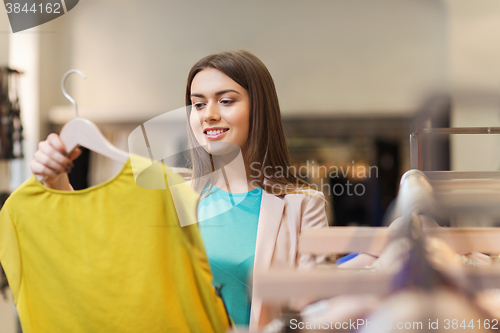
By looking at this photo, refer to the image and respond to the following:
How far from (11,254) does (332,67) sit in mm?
852

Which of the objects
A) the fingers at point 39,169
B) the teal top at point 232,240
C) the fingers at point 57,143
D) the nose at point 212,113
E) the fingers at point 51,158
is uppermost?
the nose at point 212,113

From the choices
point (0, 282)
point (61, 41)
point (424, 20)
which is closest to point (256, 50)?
point (424, 20)

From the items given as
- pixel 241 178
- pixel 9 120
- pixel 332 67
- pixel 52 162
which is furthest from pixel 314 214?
pixel 9 120

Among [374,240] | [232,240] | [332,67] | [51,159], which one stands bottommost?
[232,240]

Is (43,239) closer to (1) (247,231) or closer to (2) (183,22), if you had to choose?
(1) (247,231)

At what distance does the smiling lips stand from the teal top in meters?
0.12

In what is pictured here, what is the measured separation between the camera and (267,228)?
817 mm

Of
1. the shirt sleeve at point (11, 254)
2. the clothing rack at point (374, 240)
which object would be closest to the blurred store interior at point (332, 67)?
the shirt sleeve at point (11, 254)

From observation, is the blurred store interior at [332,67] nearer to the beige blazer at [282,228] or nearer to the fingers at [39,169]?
the beige blazer at [282,228]

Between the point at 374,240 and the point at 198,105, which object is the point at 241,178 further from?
the point at 374,240

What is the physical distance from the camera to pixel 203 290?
2.32 ft

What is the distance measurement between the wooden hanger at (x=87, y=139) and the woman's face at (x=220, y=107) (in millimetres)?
208

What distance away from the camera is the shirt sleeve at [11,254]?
73cm

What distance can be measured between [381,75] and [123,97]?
72 cm
